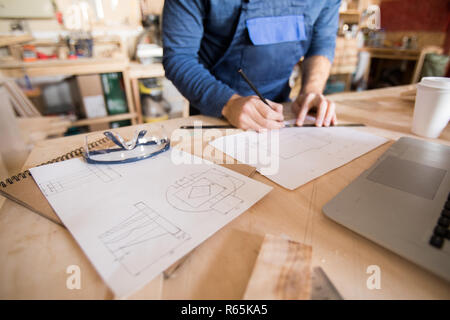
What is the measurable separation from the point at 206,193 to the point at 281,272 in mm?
167

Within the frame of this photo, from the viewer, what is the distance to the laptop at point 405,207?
0.26m

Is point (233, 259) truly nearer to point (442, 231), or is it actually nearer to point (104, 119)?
point (442, 231)

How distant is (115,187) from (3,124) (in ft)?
3.34

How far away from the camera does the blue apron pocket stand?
2.58 ft

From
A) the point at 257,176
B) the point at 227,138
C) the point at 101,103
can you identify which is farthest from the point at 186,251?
the point at 101,103

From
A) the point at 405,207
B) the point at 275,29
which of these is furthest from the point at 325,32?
the point at 405,207

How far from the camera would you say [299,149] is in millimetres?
533

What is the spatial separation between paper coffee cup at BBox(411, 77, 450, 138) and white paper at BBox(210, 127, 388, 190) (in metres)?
0.12

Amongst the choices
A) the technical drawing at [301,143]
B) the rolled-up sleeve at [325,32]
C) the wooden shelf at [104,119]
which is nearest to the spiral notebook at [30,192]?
the technical drawing at [301,143]

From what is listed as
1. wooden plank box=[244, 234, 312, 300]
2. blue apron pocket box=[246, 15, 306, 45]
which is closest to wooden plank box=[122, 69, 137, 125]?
blue apron pocket box=[246, 15, 306, 45]

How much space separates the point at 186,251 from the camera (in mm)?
270

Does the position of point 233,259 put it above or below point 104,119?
above

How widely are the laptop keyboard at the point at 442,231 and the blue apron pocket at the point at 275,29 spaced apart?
2.29 ft
